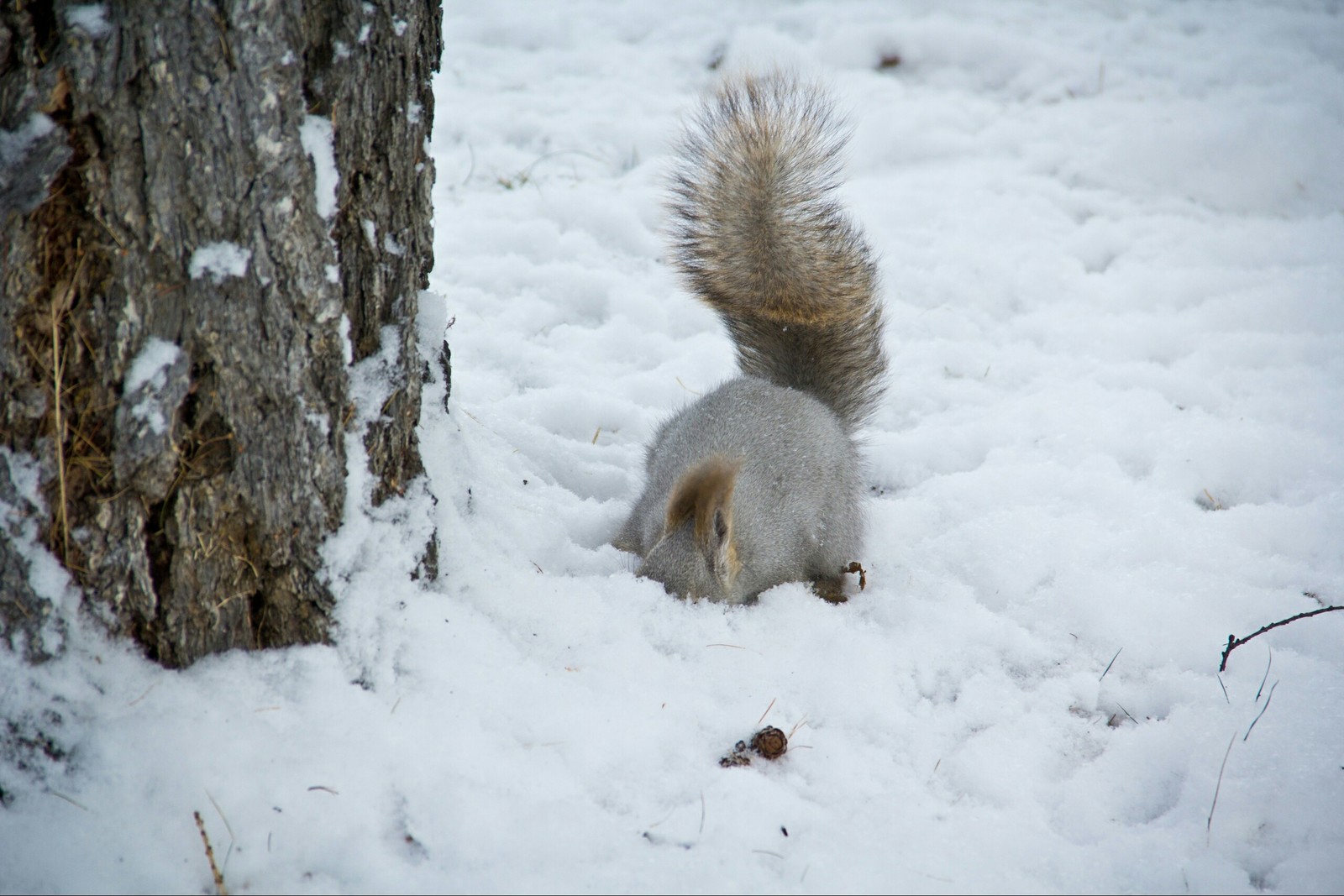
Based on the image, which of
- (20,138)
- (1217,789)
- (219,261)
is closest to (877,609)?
(1217,789)

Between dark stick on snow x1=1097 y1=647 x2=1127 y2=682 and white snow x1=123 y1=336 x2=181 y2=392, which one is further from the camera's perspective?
dark stick on snow x1=1097 y1=647 x2=1127 y2=682

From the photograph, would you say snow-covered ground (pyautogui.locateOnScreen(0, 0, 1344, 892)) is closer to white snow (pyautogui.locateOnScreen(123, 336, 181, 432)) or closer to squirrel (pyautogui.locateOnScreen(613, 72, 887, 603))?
squirrel (pyautogui.locateOnScreen(613, 72, 887, 603))

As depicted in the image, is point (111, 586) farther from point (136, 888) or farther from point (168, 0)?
point (168, 0)

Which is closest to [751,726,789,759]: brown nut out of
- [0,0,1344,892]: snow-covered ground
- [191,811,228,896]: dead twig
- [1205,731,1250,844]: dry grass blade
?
[0,0,1344,892]: snow-covered ground

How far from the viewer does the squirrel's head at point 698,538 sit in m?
2.00

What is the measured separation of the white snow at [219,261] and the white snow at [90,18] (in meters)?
0.27

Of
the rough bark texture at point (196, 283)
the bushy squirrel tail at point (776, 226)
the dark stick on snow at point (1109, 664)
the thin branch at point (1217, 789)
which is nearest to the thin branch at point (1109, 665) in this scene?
the dark stick on snow at point (1109, 664)

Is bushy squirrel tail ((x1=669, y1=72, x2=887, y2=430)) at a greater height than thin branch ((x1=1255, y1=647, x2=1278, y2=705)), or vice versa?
bushy squirrel tail ((x1=669, y1=72, x2=887, y2=430))

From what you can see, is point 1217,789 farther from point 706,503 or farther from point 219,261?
point 219,261

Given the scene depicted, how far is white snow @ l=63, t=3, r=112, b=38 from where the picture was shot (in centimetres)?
112

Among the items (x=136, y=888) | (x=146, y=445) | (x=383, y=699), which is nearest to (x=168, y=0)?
(x=146, y=445)

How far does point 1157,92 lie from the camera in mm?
4148

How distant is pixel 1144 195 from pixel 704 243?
7.31ft

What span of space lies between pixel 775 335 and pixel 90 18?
182 cm
